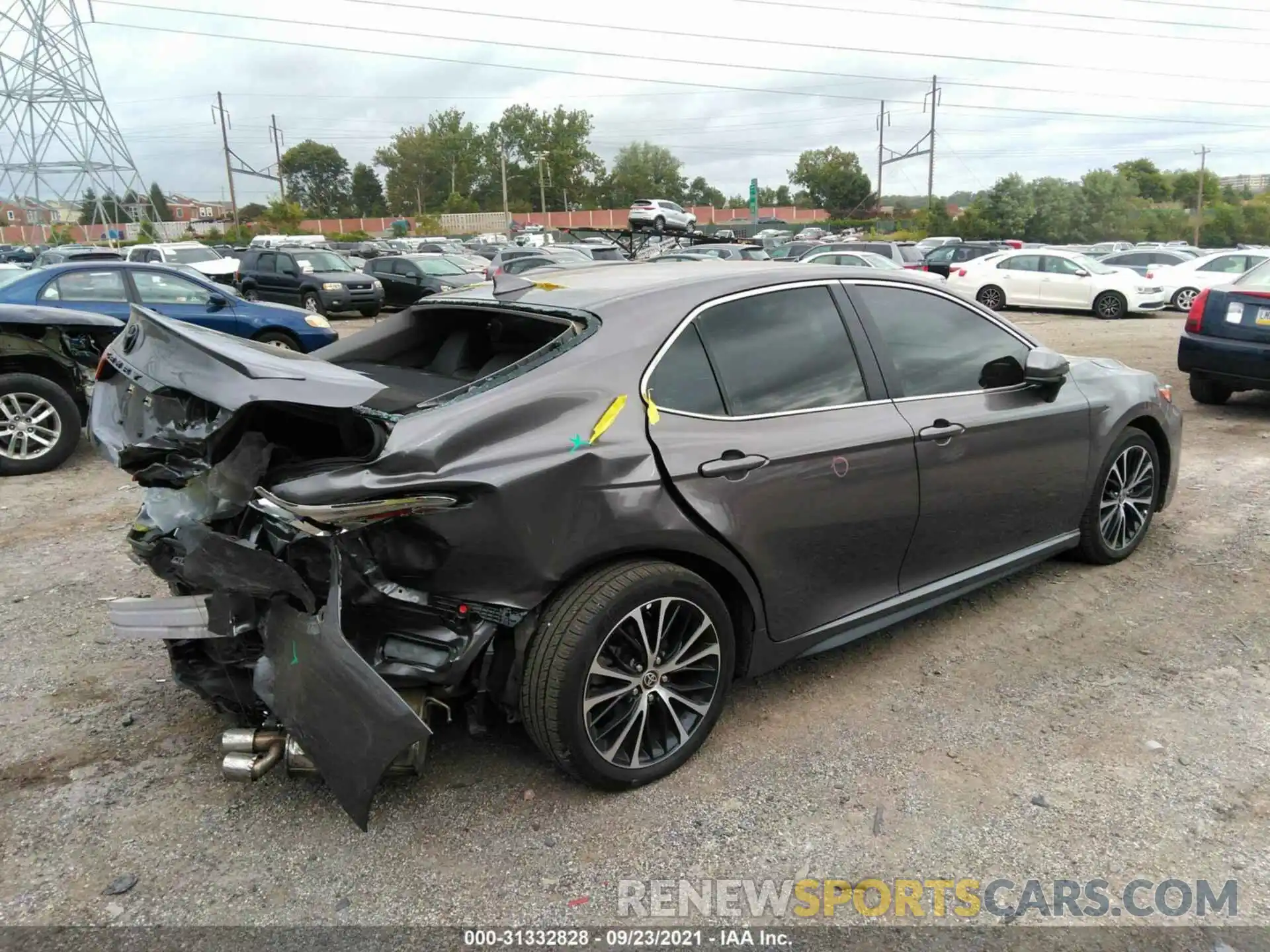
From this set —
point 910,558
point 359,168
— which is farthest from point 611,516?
point 359,168

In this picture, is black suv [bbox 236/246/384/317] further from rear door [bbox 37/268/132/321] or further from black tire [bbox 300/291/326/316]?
rear door [bbox 37/268/132/321]

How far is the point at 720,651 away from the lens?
3033mm

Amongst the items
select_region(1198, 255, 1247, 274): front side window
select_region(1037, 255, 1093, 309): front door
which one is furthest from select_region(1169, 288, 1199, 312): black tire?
select_region(1037, 255, 1093, 309): front door

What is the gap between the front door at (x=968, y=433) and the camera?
3590 millimetres

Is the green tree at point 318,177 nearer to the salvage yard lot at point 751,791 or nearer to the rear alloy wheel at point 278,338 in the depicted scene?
the rear alloy wheel at point 278,338

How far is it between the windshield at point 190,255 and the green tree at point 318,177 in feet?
318

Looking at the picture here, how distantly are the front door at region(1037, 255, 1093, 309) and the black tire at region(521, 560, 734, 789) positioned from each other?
1977 cm

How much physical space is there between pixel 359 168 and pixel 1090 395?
12676 centimetres

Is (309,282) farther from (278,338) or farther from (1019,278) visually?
(1019,278)

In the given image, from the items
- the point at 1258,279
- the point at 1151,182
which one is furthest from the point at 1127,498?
the point at 1151,182

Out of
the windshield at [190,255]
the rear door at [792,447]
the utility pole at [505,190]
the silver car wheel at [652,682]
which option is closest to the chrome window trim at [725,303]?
the rear door at [792,447]

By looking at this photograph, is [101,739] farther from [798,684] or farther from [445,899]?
[798,684]

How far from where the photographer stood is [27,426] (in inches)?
276

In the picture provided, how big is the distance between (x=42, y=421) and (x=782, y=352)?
639cm
